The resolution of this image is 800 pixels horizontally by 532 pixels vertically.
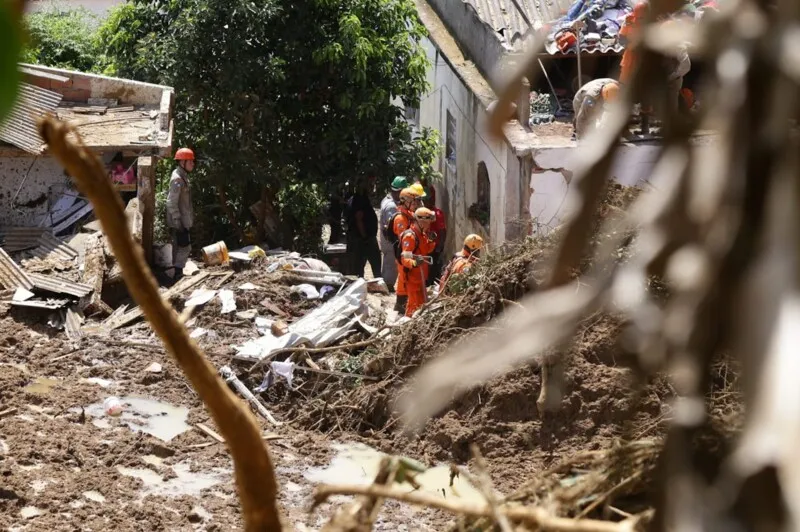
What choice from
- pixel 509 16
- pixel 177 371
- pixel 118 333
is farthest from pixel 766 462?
pixel 509 16

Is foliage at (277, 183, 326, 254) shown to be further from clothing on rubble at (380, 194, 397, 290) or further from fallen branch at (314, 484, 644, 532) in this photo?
fallen branch at (314, 484, 644, 532)

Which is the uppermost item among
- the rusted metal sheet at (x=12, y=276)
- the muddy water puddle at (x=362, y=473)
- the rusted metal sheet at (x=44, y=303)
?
the rusted metal sheet at (x=12, y=276)

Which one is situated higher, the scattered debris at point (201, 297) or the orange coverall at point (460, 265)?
the orange coverall at point (460, 265)

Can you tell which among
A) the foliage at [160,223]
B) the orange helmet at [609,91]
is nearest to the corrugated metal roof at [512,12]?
the orange helmet at [609,91]

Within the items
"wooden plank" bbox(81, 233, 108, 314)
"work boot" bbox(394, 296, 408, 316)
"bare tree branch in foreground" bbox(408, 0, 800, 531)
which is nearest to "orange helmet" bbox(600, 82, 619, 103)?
"work boot" bbox(394, 296, 408, 316)

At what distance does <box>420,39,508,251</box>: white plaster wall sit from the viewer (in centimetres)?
1591

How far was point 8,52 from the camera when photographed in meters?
1.10

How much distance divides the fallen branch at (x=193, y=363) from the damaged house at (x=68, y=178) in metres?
10.3

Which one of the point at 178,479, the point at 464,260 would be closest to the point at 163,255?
the point at 464,260

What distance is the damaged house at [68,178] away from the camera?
13141 mm

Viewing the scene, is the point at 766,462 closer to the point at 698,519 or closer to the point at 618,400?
the point at 698,519

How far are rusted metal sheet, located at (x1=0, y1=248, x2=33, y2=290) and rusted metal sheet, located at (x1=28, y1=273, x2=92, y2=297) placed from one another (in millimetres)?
74

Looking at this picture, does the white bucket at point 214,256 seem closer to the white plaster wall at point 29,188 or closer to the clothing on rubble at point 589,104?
the white plaster wall at point 29,188

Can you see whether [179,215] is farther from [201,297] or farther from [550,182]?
[550,182]
